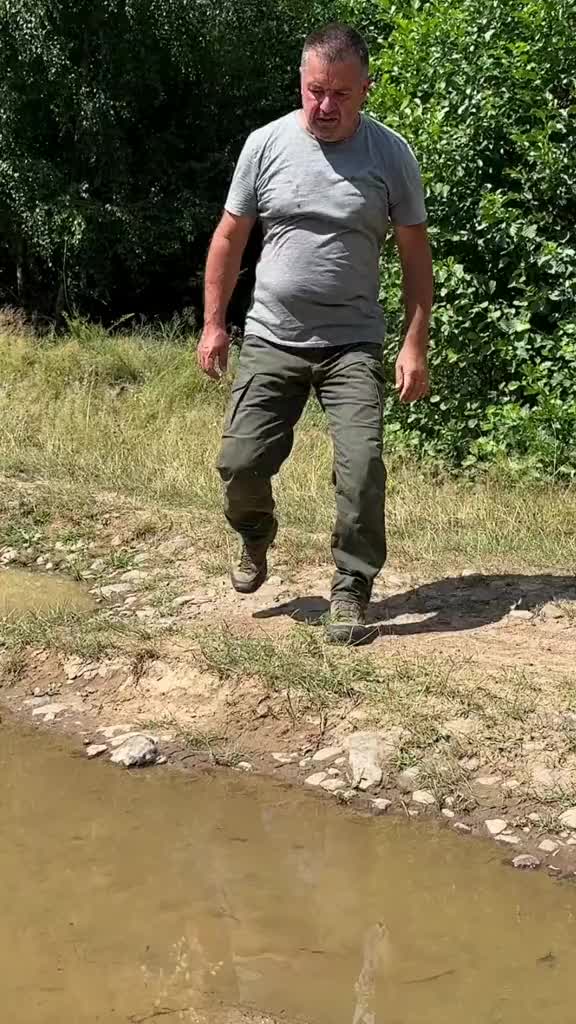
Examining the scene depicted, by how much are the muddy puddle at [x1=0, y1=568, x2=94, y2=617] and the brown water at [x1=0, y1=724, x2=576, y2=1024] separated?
4.71 feet

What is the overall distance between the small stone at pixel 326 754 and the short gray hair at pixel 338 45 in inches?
87.8

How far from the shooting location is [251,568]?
4.32m

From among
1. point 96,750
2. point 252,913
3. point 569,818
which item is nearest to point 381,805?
point 569,818

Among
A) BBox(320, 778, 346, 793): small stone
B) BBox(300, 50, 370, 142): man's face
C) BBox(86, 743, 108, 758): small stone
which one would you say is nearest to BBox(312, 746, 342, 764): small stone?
BBox(320, 778, 346, 793): small stone

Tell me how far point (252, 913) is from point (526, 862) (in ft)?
2.24

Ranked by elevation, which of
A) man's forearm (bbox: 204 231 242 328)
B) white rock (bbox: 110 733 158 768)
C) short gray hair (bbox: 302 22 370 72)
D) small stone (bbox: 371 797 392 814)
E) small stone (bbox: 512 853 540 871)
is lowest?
white rock (bbox: 110 733 158 768)

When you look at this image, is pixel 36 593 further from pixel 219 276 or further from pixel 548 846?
pixel 548 846

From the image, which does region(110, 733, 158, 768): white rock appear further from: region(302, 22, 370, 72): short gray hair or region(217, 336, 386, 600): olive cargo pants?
region(302, 22, 370, 72): short gray hair

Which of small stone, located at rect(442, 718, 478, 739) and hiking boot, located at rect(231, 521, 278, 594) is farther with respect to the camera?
hiking boot, located at rect(231, 521, 278, 594)

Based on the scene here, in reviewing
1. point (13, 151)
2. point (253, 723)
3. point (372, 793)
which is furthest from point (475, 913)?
point (13, 151)

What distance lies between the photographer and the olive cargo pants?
12.6 ft

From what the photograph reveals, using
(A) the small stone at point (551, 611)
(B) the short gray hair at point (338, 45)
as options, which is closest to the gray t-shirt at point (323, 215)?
(B) the short gray hair at point (338, 45)

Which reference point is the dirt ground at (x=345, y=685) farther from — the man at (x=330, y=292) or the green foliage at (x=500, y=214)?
the green foliage at (x=500, y=214)

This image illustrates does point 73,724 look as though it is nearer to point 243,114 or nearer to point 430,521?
point 430,521
